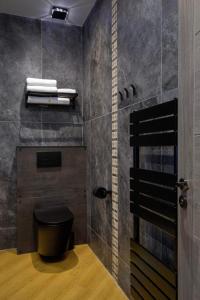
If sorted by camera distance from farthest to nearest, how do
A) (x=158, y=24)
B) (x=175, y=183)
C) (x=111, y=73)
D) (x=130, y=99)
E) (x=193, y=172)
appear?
1. (x=111, y=73)
2. (x=130, y=99)
3. (x=158, y=24)
4. (x=175, y=183)
5. (x=193, y=172)

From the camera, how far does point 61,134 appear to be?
3125 mm

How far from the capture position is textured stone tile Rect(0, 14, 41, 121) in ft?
9.47

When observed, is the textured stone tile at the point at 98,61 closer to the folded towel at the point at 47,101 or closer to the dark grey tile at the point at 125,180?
the folded towel at the point at 47,101

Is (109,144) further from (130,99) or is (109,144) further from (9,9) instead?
(9,9)

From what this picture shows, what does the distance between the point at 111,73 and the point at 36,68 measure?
1.15 meters

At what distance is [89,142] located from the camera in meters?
2.96

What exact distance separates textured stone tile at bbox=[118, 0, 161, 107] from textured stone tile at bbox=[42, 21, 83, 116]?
1.16m

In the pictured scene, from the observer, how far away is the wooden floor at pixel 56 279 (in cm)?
202

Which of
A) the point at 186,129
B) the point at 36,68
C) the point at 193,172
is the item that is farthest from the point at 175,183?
the point at 36,68

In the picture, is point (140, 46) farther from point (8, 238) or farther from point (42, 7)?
point (8, 238)

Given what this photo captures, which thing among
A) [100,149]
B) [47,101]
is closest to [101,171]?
[100,149]

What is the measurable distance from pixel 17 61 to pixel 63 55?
56 cm

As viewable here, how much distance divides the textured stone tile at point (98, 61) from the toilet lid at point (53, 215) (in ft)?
3.59

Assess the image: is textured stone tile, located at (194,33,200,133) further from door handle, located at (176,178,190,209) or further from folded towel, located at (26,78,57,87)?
folded towel, located at (26,78,57,87)
